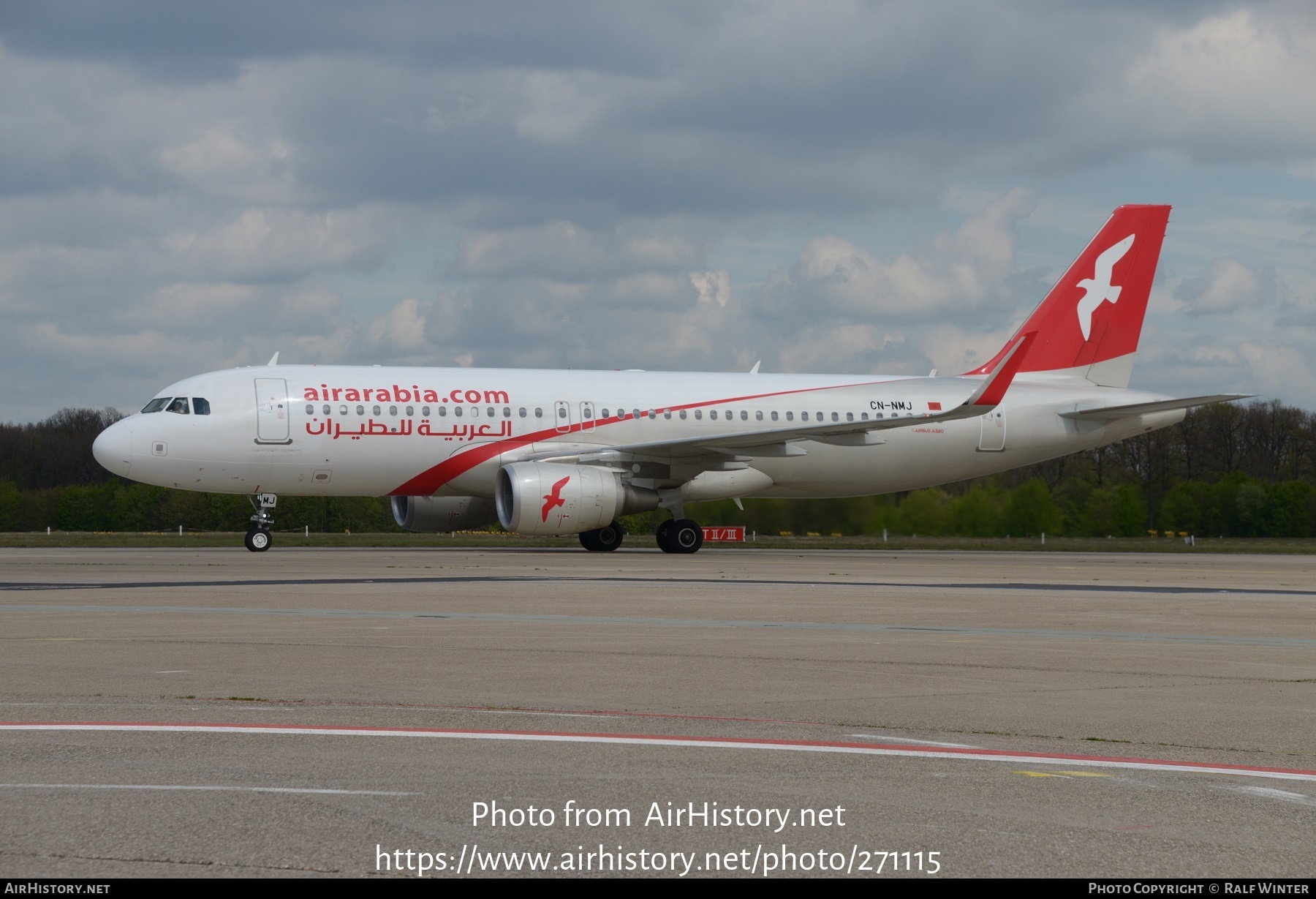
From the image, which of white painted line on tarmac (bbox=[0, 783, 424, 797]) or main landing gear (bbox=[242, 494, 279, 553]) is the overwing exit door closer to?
main landing gear (bbox=[242, 494, 279, 553])

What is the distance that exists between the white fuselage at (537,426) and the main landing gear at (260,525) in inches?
12.2

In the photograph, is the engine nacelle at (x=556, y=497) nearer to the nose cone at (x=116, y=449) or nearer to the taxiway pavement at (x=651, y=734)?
the nose cone at (x=116, y=449)

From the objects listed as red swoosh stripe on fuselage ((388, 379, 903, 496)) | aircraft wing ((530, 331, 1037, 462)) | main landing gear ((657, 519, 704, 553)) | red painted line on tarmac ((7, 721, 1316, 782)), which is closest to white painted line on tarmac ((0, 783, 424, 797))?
red painted line on tarmac ((7, 721, 1316, 782))

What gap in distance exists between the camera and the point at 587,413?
97.4 feet

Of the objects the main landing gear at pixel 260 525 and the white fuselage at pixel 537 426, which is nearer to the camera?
the white fuselage at pixel 537 426

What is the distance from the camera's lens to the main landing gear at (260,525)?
1123 inches

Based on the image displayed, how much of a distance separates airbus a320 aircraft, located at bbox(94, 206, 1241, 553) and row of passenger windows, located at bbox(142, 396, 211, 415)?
0.14ft

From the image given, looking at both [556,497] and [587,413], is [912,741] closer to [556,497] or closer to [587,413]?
[556,497]

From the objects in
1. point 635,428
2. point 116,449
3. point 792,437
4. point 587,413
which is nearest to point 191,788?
point 792,437

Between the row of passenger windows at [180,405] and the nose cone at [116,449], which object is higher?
the row of passenger windows at [180,405]

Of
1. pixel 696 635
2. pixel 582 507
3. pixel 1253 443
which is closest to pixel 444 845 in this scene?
pixel 696 635

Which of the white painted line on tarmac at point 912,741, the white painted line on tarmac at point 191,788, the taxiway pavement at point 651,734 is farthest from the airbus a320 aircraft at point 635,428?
the white painted line on tarmac at point 191,788

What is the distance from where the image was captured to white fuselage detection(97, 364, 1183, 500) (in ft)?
90.3

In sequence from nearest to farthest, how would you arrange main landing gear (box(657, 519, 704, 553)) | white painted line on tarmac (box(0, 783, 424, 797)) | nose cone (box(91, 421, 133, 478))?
white painted line on tarmac (box(0, 783, 424, 797))
nose cone (box(91, 421, 133, 478))
main landing gear (box(657, 519, 704, 553))
